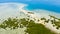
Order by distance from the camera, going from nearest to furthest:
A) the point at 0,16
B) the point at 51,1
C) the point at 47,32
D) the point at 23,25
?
1. the point at 47,32
2. the point at 23,25
3. the point at 0,16
4. the point at 51,1

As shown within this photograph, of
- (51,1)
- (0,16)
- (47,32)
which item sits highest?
(51,1)

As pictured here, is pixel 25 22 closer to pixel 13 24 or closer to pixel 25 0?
pixel 13 24

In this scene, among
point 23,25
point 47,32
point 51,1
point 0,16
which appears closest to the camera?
point 47,32

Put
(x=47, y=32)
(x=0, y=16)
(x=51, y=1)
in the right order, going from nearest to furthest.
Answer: (x=47, y=32) < (x=0, y=16) < (x=51, y=1)

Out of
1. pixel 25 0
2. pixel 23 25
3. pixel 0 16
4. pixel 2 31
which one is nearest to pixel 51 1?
pixel 25 0

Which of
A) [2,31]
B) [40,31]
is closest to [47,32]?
[40,31]

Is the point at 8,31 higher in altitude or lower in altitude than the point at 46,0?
lower

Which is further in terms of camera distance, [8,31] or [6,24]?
[6,24]

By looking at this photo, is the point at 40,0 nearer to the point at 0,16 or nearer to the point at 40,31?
the point at 0,16

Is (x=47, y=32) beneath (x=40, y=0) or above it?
beneath
